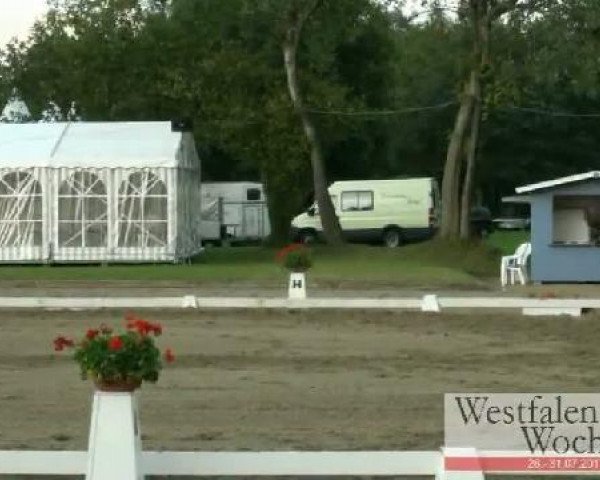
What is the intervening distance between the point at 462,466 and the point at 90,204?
3051cm

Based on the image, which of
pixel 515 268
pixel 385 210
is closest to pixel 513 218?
pixel 385 210

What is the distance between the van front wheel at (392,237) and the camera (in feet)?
176

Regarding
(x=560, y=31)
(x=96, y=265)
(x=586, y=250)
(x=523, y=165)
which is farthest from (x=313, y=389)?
(x=523, y=165)

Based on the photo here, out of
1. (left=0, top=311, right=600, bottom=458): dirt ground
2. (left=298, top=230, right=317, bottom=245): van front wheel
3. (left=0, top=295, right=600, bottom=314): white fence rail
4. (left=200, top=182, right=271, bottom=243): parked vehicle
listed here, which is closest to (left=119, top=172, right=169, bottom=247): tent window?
(left=0, top=295, right=600, bottom=314): white fence rail

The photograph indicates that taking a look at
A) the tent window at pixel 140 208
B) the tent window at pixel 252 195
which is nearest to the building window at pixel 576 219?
the tent window at pixel 140 208

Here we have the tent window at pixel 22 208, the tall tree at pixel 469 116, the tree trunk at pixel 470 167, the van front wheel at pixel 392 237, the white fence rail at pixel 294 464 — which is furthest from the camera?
the van front wheel at pixel 392 237

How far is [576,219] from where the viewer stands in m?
33.9

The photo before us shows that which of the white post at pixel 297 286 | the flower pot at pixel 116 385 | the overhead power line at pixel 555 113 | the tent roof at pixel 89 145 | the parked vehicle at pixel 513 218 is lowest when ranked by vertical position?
the parked vehicle at pixel 513 218

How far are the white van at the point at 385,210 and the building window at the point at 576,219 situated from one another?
19213 mm

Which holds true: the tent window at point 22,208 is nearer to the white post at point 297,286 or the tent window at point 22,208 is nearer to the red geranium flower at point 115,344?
the white post at point 297,286

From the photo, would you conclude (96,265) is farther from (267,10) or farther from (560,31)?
(560,31)

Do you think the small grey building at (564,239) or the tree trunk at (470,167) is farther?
the tree trunk at (470,167)

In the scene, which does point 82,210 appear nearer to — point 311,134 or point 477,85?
point 311,134

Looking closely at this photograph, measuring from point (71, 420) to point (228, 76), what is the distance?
36569 millimetres
